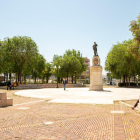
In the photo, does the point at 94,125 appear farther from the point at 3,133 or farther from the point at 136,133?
the point at 3,133

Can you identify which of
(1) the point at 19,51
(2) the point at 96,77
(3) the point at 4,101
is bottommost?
(3) the point at 4,101

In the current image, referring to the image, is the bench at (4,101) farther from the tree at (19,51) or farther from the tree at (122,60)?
the tree at (122,60)

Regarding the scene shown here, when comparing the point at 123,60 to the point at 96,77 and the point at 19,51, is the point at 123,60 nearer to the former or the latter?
the point at 96,77

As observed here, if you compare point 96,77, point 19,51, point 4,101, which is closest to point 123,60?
point 96,77

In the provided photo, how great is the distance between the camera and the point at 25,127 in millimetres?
5531

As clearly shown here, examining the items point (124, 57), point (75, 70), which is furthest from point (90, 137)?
point (75, 70)

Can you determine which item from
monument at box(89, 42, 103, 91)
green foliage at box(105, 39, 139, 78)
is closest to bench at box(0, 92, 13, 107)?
monument at box(89, 42, 103, 91)

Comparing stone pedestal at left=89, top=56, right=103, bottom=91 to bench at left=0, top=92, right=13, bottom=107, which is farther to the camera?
stone pedestal at left=89, top=56, right=103, bottom=91

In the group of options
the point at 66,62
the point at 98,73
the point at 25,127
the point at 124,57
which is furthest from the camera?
the point at 66,62

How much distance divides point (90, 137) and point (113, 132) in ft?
2.75

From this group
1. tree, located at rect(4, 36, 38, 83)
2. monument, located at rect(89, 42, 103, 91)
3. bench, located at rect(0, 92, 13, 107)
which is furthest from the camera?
tree, located at rect(4, 36, 38, 83)

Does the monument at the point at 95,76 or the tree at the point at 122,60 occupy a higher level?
the tree at the point at 122,60

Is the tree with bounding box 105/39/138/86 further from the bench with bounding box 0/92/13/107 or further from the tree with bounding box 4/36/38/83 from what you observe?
the bench with bounding box 0/92/13/107

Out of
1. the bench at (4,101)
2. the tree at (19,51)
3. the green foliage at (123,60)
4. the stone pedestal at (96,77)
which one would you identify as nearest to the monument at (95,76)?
the stone pedestal at (96,77)
